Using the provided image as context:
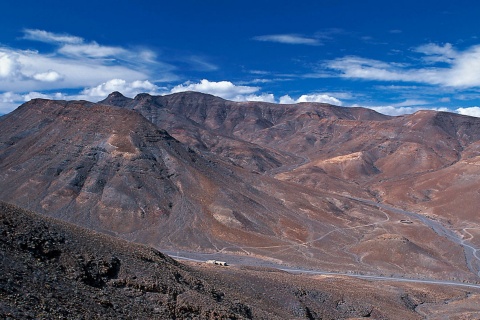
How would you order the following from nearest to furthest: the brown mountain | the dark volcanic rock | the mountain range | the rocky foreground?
the dark volcanic rock < the rocky foreground < the mountain range < the brown mountain

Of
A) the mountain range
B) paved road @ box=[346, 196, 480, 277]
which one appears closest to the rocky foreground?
the mountain range

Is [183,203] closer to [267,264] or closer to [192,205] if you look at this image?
[192,205]

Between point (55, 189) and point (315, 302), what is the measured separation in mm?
77248

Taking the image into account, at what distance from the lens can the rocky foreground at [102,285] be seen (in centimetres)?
2145

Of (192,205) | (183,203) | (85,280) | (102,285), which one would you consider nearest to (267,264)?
(192,205)

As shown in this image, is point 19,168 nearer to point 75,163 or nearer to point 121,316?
point 75,163

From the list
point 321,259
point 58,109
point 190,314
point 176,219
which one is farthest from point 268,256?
point 58,109

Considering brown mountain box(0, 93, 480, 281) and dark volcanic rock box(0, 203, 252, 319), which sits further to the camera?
brown mountain box(0, 93, 480, 281)

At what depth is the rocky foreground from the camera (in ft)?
70.4

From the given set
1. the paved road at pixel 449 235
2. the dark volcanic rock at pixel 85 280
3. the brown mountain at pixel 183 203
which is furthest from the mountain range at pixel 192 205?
the dark volcanic rock at pixel 85 280

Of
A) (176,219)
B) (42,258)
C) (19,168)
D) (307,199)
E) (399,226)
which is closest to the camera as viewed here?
(42,258)

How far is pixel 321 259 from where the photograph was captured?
93438 mm

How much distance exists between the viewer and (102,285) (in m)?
27.3

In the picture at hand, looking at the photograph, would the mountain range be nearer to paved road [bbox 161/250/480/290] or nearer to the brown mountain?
the brown mountain
